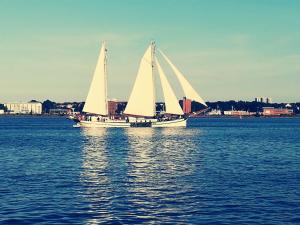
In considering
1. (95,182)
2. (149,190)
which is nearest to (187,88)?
(95,182)

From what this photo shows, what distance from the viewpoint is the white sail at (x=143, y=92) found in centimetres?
12900

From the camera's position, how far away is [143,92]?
129 meters

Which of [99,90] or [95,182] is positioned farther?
[99,90]

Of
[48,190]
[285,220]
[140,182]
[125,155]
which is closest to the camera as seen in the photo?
[285,220]

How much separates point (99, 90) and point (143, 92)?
1163 cm

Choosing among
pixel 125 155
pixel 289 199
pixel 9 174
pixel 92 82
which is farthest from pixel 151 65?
pixel 289 199

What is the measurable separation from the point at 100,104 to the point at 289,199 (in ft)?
348

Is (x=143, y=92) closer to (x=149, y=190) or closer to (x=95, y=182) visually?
(x=95, y=182)

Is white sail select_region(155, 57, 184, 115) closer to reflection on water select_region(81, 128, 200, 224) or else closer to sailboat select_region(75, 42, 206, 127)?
sailboat select_region(75, 42, 206, 127)

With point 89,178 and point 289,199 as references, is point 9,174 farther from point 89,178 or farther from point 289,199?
point 289,199

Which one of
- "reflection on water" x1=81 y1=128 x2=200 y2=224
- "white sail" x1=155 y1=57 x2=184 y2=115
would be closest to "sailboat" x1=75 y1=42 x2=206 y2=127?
"white sail" x1=155 y1=57 x2=184 y2=115

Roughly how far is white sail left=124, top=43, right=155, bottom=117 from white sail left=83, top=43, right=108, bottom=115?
7715 mm

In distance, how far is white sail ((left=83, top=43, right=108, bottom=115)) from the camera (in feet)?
436

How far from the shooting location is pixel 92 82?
437 feet
